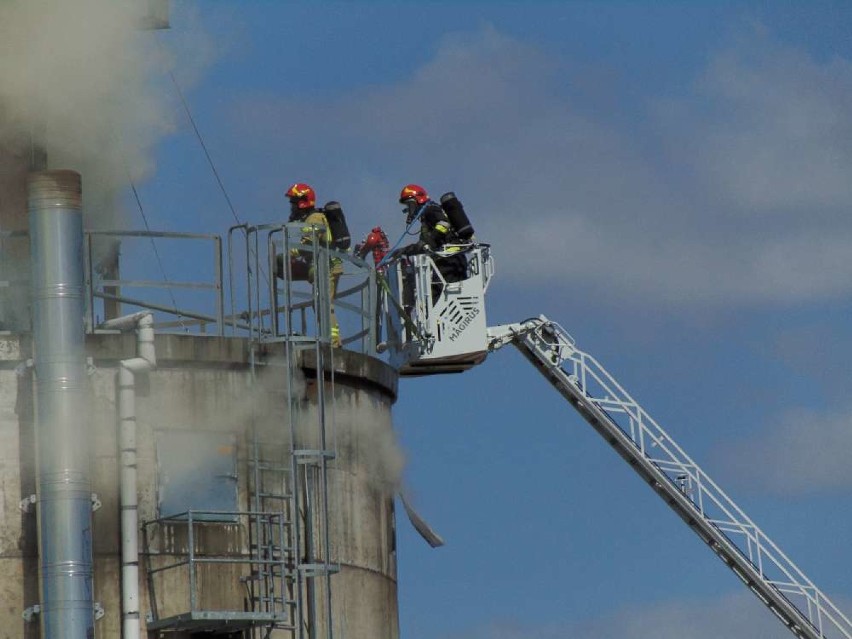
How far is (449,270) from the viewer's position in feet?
95.8

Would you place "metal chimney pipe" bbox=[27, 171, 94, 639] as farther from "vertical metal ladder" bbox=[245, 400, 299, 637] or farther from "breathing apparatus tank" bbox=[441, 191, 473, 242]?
"breathing apparatus tank" bbox=[441, 191, 473, 242]

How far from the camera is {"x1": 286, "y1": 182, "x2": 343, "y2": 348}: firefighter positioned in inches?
1001

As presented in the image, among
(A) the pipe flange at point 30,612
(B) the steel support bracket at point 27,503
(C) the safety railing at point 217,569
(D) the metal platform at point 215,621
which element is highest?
(B) the steel support bracket at point 27,503

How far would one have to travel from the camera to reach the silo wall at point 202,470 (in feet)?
74.3

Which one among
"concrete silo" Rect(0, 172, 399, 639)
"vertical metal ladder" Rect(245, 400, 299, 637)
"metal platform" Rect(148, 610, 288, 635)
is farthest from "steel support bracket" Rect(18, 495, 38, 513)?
"vertical metal ladder" Rect(245, 400, 299, 637)

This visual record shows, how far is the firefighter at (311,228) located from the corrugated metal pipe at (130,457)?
7.82ft

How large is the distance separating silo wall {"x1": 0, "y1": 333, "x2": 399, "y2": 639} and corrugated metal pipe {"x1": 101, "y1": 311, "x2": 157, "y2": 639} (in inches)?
5.4

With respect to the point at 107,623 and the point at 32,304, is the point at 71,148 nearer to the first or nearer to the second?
the point at 32,304

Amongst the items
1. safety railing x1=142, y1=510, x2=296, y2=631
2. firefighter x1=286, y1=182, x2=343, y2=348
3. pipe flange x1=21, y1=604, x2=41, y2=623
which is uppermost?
firefighter x1=286, y1=182, x2=343, y2=348

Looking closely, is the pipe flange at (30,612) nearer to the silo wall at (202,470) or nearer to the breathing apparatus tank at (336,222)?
the silo wall at (202,470)

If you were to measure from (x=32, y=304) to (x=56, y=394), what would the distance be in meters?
1.01

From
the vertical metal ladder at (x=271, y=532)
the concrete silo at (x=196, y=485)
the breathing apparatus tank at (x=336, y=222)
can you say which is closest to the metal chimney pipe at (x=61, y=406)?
the concrete silo at (x=196, y=485)

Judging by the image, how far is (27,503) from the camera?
2256cm

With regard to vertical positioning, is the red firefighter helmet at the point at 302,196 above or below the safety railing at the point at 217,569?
above
